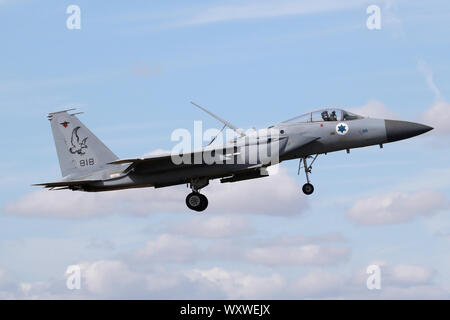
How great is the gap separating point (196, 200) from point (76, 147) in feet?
16.3

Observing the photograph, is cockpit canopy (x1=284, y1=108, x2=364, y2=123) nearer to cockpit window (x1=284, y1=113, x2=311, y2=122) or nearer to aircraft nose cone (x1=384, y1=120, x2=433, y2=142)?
cockpit window (x1=284, y1=113, x2=311, y2=122)

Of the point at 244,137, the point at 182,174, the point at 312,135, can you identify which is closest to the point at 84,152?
the point at 182,174

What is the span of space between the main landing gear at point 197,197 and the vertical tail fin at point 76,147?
3281 mm

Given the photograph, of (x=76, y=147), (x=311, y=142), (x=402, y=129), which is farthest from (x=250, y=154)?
(x=76, y=147)

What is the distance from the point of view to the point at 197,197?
3144 cm

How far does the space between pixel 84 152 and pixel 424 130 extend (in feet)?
40.3

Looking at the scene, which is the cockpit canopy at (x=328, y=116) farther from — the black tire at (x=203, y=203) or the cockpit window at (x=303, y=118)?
the black tire at (x=203, y=203)

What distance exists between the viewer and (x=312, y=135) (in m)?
30.5

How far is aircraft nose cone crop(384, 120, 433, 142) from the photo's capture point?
30.5 metres

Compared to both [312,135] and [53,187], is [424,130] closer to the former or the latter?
[312,135]

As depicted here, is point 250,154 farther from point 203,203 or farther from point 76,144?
point 76,144

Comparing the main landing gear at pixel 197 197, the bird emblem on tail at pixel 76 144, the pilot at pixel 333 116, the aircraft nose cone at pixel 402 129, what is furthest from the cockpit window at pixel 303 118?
the bird emblem on tail at pixel 76 144

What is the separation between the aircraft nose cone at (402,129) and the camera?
30.5 metres

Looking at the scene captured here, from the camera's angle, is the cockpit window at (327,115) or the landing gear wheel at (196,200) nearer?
the cockpit window at (327,115)
